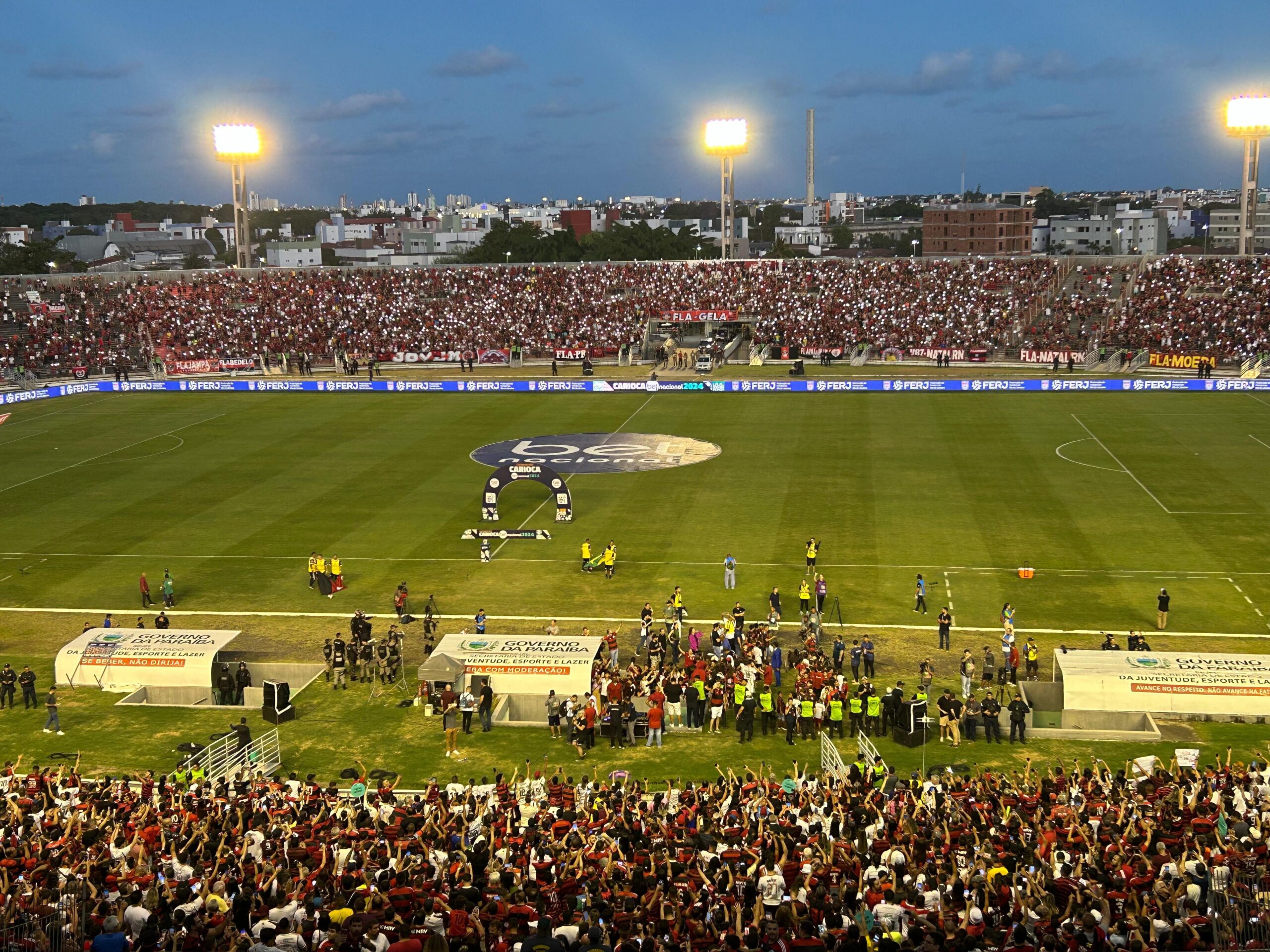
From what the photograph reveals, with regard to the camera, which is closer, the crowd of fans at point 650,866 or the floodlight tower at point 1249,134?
the crowd of fans at point 650,866

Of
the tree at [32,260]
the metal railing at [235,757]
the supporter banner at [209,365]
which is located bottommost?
the metal railing at [235,757]

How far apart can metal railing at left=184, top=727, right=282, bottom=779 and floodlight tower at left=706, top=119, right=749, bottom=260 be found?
8278cm

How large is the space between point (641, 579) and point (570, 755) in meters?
11.8

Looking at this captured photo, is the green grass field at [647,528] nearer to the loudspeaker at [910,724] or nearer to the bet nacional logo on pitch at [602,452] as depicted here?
the loudspeaker at [910,724]

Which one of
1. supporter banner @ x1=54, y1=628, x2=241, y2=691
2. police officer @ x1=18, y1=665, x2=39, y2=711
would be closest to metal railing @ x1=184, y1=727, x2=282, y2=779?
supporter banner @ x1=54, y1=628, x2=241, y2=691

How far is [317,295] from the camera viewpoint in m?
96.1

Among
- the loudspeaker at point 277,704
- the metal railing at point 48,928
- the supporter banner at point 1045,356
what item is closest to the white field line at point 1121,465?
the supporter banner at point 1045,356

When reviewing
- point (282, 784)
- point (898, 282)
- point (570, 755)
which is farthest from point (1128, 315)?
point (282, 784)

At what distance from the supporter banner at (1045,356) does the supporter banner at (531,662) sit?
58934 millimetres

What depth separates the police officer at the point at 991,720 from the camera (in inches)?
987

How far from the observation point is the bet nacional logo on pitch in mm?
51969

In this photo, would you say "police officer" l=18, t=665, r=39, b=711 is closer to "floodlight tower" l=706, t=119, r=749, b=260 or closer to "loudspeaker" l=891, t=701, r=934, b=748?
"loudspeaker" l=891, t=701, r=934, b=748

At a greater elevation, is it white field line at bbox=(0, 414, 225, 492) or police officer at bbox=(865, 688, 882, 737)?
white field line at bbox=(0, 414, 225, 492)

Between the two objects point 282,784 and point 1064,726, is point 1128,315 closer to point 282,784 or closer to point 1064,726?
point 1064,726
